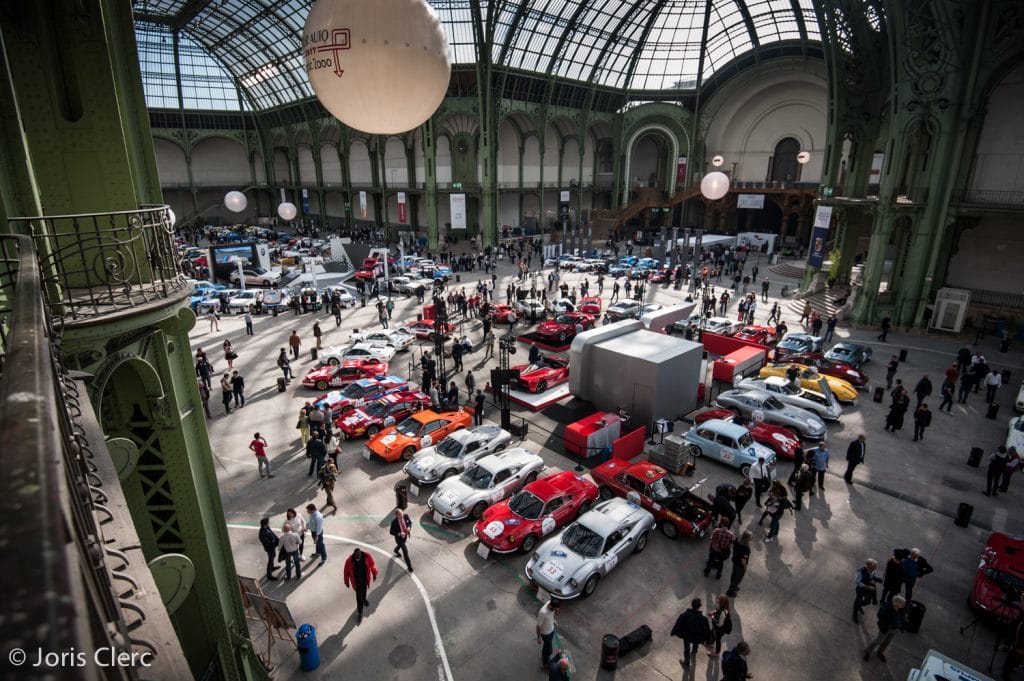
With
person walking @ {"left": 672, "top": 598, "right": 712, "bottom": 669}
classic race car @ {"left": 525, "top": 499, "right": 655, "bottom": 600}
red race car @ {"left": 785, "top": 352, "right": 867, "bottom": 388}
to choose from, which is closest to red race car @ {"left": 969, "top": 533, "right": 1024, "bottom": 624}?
person walking @ {"left": 672, "top": 598, "right": 712, "bottom": 669}

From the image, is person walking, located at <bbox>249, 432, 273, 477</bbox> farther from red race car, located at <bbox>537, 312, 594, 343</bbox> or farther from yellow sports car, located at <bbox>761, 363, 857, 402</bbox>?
yellow sports car, located at <bbox>761, 363, 857, 402</bbox>

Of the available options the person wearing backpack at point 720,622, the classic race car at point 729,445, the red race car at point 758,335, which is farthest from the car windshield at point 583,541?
the red race car at point 758,335

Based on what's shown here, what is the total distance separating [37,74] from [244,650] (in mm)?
7348

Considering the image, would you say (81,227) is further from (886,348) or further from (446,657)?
(886,348)

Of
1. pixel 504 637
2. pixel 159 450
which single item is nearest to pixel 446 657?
pixel 504 637

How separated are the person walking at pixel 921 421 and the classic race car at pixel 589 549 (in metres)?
10.4

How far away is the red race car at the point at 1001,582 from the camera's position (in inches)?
404

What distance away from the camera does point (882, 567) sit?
12023mm

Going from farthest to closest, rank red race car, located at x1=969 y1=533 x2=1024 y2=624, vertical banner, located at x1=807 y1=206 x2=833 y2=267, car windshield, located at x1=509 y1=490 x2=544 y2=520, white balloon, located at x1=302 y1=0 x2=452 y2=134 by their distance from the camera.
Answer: vertical banner, located at x1=807 y1=206 x2=833 y2=267 → car windshield, located at x1=509 y1=490 x2=544 y2=520 → red race car, located at x1=969 y1=533 x2=1024 y2=624 → white balloon, located at x1=302 y1=0 x2=452 y2=134

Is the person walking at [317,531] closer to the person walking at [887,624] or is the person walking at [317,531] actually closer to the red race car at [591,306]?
the person walking at [887,624]

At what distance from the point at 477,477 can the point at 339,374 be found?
9.29 m

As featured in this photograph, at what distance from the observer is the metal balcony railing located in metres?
5.33

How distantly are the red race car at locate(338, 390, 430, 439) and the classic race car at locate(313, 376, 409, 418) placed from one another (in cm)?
69

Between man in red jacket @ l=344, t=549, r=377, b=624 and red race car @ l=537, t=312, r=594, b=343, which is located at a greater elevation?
red race car @ l=537, t=312, r=594, b=343
